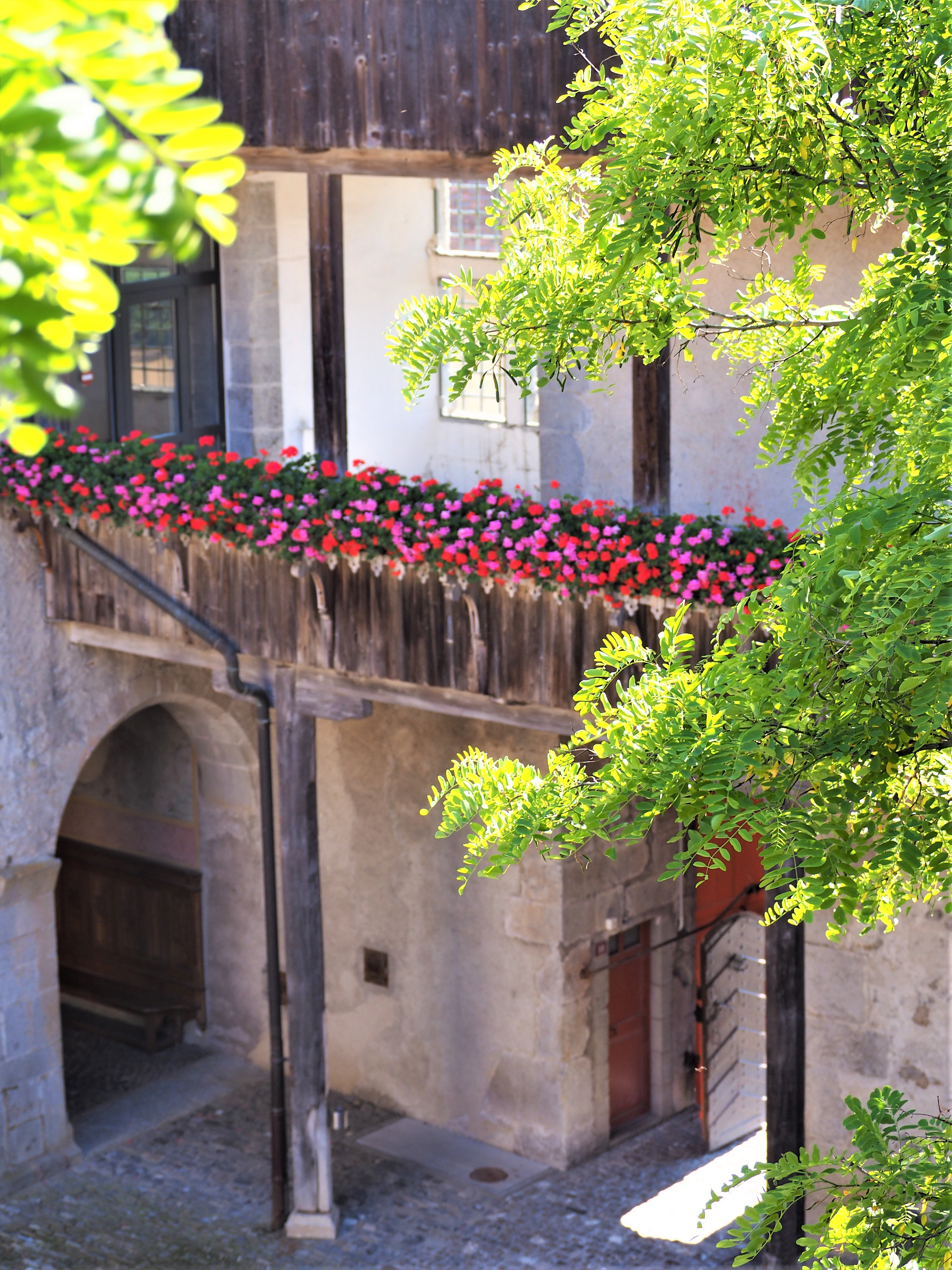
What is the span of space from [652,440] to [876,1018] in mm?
3643

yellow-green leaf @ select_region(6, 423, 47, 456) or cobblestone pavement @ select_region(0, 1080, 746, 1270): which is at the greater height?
yellow-green leaf @ select_region(6, 423, 47, 456)

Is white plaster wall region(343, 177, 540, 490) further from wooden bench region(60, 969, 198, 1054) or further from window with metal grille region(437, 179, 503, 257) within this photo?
wooden bench region(60, 969, 198, 1054)

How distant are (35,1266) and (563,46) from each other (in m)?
7.42

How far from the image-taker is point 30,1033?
11.2 meters

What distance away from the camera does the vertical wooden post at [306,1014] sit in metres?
10.4

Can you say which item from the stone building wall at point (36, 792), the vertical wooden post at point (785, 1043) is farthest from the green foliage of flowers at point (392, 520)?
the vertical wooden post at point (785, 1043)

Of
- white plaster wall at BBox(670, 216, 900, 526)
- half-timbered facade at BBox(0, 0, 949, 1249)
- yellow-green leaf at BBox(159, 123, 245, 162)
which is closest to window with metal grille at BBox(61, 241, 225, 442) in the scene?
half-timbered facade at BBox(0, 0, 949, 1249)

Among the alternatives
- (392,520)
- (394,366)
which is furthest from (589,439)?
(394,366)

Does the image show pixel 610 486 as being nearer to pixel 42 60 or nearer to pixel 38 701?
pixel 38 701

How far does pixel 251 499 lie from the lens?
9656 millimetres

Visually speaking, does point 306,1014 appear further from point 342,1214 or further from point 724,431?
point 724,431

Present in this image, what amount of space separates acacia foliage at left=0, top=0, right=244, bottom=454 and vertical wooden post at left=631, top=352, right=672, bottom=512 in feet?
22.4

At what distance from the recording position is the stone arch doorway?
1305cm

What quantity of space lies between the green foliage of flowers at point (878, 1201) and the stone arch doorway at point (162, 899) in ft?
29.3
